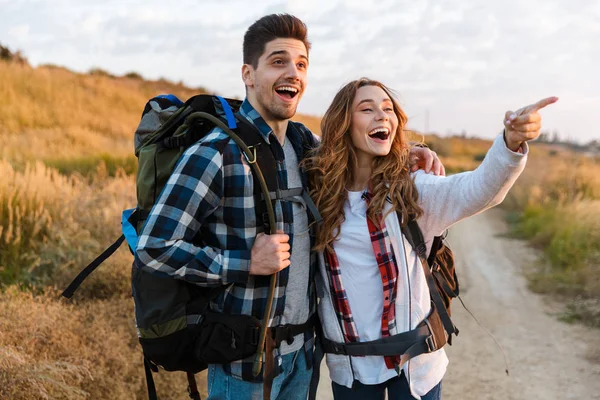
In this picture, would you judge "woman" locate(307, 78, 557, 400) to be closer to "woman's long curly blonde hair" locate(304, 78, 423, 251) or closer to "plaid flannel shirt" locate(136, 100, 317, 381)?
"woman's long curly blonde hair" locate(304, 78, 423, 251)

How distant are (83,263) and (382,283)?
398 cm

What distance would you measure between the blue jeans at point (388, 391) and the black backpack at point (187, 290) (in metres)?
0.55

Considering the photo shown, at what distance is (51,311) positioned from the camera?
4.14 meters

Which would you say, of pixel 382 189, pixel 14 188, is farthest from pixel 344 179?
pixel 14 188

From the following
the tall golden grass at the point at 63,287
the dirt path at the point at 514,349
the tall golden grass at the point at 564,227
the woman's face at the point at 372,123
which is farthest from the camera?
the tall golden grass at the point at 564,227

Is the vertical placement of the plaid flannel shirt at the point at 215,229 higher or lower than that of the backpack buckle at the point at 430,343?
higher

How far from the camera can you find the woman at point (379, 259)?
245cm

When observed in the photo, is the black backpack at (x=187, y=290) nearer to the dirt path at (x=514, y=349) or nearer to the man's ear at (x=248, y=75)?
the man's ear at (x=248, y=75)

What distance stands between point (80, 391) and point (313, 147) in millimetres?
2050

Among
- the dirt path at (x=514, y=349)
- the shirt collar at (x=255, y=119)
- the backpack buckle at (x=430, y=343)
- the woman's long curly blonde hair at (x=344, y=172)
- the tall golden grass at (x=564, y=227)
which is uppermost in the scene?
the shirt collar at (x=255, y=119)

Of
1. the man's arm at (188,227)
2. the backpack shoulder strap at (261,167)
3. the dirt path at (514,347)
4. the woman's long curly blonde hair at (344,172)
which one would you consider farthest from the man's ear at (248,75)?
the dirt path at (514,347)

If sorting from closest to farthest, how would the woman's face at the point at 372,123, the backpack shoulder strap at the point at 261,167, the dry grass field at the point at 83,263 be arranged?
the backpack shoulder strap at the point at 261,167
the woman's face at the point at 372,123
the dry grass field at the point at 83,263

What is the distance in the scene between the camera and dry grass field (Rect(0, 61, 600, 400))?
147 inches

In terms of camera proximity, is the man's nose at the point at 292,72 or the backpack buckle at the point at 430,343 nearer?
the backpack buckle at the point at 430,343
